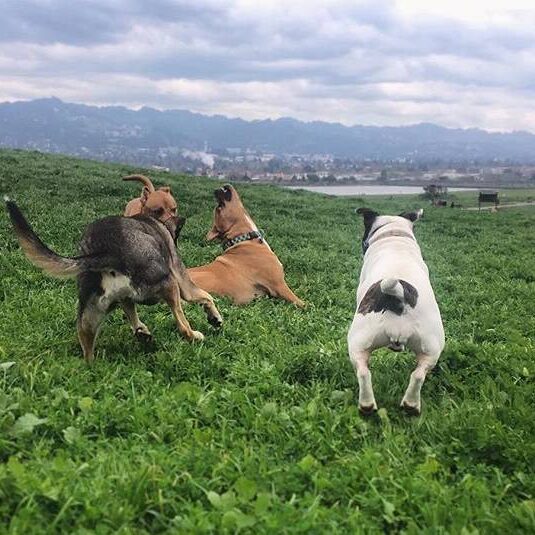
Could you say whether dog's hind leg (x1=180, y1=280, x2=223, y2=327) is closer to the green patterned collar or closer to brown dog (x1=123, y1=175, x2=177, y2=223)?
brown dog (x1=123, y1=175, x2=177, y2=223)

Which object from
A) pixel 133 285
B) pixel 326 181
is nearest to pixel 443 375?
pixel 133 285

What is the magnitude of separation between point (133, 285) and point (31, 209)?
10751mm

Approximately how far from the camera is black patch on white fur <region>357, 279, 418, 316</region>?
15.5 feet

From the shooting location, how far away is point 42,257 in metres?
5.45

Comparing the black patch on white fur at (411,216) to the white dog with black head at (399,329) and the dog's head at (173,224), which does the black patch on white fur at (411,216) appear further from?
the dog's head at (173,224)

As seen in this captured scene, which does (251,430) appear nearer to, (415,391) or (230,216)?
(415,391)

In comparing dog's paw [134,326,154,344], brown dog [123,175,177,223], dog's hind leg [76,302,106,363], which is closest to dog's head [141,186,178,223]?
brown dog [123,175,177,223]

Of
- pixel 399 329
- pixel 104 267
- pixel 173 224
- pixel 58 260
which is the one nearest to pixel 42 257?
pixel 58 260

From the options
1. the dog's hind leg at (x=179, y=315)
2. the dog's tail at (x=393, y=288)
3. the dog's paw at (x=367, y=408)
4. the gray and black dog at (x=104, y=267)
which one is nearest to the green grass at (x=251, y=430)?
the dog's paw at (x=367, y=408)

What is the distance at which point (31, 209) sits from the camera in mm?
15164

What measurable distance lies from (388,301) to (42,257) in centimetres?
295

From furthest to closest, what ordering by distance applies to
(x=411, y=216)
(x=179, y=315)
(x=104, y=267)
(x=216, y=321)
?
(x=411, y=216), (x=216, y=321), (x=179, y=315), (x=104, y=267)

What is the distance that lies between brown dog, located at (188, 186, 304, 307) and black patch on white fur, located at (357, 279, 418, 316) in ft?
13.5

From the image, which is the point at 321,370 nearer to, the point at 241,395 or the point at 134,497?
the point at 241,395
